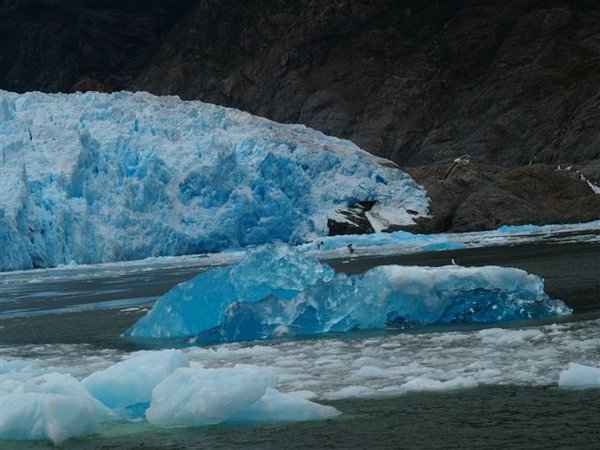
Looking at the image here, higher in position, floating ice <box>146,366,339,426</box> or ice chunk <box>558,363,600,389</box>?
floating ice <box>146,366,339,426</box>

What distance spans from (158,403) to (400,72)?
7067 cm

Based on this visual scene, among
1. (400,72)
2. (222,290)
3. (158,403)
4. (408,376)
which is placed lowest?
(408,376)

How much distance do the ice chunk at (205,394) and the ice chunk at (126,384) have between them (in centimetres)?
41

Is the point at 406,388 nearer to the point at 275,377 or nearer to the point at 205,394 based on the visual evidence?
the point at 275,377

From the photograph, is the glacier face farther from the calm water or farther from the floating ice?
the floating ice

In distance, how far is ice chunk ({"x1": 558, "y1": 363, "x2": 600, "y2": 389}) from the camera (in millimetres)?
7465

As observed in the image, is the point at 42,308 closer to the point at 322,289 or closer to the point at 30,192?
the point at 322,289

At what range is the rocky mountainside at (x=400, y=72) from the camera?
4491 centimetres

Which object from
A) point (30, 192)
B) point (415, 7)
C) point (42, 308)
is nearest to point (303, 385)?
point (42, 308)

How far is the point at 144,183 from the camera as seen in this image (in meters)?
34.8

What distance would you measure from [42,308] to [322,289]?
28.8 feet

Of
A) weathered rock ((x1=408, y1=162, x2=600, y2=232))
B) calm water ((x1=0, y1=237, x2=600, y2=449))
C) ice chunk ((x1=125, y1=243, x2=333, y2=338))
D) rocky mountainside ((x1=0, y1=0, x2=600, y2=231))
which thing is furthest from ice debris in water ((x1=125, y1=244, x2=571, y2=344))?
rocky mountainside ((x1=0, y1=0, x2=600, y2=231))

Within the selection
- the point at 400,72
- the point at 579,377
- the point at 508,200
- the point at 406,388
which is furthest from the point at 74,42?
the point at 579,377

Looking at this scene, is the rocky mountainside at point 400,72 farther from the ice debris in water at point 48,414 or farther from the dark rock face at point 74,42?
the ice debris in water at point 48,414
